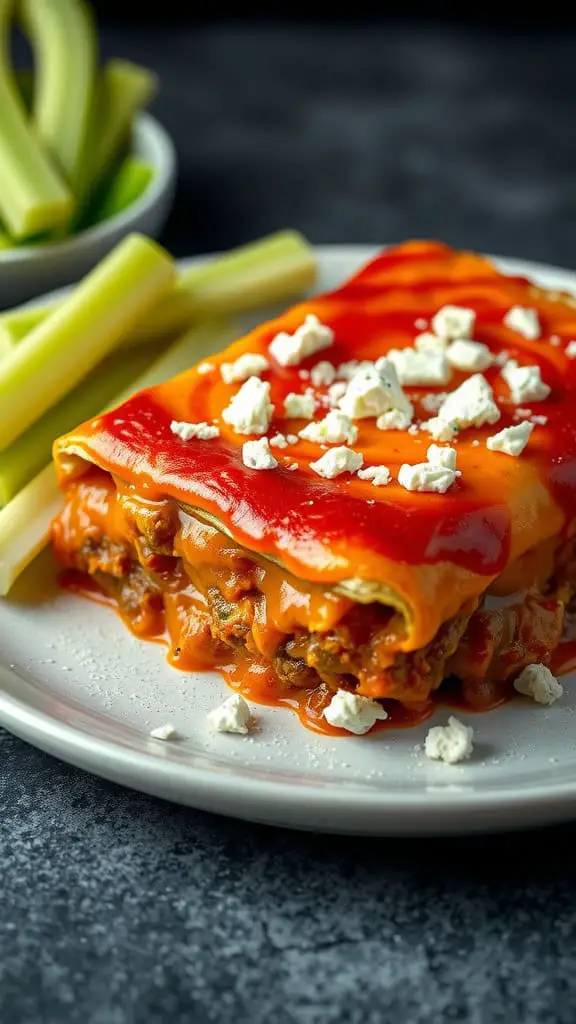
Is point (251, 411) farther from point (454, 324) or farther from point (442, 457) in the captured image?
point (454, 324)

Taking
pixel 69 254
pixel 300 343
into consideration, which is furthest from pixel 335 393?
pixel 69 254

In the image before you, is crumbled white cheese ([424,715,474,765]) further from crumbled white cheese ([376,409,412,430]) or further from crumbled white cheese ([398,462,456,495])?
crumbled white cheese ([376,409,412,430])

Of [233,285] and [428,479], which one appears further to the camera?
[233,285]

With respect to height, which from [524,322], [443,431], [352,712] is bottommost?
[352,712]

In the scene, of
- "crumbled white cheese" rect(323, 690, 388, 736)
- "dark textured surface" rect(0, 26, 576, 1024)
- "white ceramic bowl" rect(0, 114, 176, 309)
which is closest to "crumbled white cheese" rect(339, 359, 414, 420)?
"crumbled white cheese" rect(323, 690, 388, 736)

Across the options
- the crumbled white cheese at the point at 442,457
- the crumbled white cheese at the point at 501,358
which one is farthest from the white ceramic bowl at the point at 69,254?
the crumbled white cheese at the point at 442,457

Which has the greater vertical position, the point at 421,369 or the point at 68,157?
the point at 421,369

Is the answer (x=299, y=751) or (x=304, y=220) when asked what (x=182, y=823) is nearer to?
(x=299, y=751)
